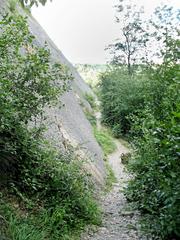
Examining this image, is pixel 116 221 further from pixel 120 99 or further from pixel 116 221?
pixel 120 99

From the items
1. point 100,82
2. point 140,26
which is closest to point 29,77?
point 100,82

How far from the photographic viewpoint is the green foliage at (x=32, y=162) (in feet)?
15.7

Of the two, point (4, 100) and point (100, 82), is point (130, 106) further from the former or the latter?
point (4, 100)

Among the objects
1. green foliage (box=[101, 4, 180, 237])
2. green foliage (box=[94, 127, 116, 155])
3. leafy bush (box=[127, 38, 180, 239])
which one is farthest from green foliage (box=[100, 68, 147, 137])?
leafy bush (box=[127, 38, 180, 239])

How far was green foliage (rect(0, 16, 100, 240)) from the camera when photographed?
4797 mm

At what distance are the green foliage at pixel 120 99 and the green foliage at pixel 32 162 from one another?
37.5 feet

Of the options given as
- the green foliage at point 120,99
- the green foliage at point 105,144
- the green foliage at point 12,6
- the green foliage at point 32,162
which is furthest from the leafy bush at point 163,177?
the green foliage at point 120,99

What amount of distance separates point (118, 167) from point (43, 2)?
7.58 metres

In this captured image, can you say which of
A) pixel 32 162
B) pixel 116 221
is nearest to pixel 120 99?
pixel 116 221

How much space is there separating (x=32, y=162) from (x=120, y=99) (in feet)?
44.8

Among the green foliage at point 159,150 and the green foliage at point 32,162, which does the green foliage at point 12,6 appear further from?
the green foliage at point 32,162

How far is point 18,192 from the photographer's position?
4.83 m

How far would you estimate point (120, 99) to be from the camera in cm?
1869

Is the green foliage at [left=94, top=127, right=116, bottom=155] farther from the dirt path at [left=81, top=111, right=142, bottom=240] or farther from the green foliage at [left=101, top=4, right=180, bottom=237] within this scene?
the dirt path at [left=81, top=111, right=142, bottom=240]
